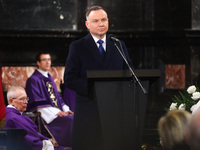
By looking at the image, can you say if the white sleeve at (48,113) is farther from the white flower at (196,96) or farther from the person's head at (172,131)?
the person's head at (172,131)

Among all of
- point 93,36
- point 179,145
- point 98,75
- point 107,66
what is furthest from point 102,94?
point 179,145

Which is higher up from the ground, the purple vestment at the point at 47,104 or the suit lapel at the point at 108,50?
the suit lapel at the point at 108,50

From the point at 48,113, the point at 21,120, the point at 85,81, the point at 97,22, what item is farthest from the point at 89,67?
the point at 48,113

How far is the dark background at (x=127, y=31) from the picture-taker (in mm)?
9539

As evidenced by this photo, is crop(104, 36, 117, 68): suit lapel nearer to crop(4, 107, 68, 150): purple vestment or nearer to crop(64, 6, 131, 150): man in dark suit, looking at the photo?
crop(64, 6, 131, 150): man in dark suit

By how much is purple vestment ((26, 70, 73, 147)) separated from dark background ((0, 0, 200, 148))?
1.52 metres

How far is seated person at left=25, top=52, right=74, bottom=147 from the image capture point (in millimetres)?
7676

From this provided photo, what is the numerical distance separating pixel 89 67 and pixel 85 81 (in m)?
0.23

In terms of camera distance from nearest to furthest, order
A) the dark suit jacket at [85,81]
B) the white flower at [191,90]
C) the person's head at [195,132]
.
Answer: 1. the person's head at [195,132]
2. the dark suit jacket at [85,81]
3. the white flower at [191,90]

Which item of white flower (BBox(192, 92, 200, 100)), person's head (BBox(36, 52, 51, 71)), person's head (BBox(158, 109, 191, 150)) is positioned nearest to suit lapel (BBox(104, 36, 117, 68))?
white flower (BBox(192, 92, 200, 100))

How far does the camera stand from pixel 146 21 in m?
9.94

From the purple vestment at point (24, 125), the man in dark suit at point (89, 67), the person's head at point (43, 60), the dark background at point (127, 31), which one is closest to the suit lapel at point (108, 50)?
the man in dark suit at point (89, 67)

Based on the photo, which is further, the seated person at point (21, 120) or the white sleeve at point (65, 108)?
the white sleeve at point (65, 108)

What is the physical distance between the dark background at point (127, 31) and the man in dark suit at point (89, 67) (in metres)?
5.56
